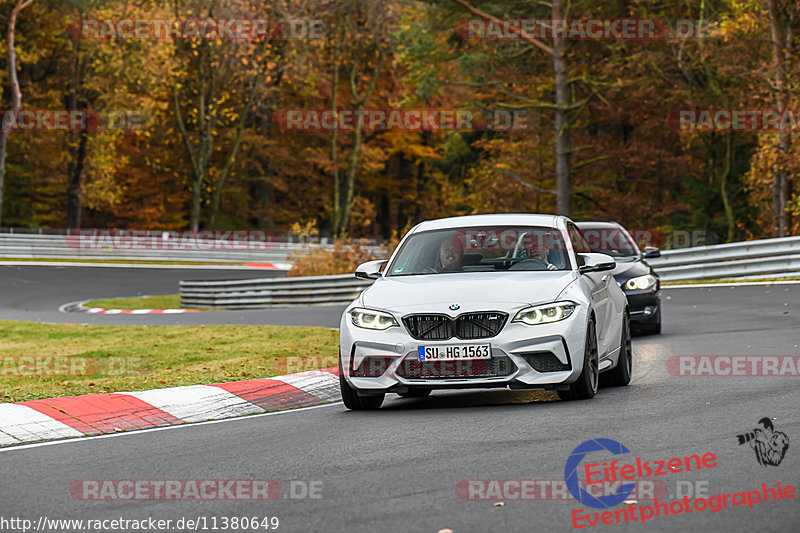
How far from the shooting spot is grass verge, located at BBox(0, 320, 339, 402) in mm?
11938

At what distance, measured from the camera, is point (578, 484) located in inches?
255

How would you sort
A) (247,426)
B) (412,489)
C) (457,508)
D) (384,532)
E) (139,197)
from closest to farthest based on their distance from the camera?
(384,532) → (457,508) → (412,489) → (247,426) → (139,197)

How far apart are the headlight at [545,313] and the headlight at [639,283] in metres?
6.56

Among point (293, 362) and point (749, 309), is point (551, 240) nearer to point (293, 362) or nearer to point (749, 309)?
point (293, 362)

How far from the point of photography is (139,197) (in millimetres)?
64375

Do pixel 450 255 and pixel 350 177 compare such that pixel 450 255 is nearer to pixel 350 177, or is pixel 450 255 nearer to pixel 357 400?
pixel 357 400

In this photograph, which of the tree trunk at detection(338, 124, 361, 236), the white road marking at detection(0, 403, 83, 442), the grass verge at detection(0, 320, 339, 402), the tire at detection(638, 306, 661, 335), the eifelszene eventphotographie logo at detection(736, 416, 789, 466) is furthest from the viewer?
the tree trunk at detection(338, 124, 361, 236)

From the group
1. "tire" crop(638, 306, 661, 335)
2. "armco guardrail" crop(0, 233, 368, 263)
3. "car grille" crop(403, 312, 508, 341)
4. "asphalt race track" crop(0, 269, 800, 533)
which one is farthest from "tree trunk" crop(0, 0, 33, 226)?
"car grille" crop(403, 312, 508, 341)

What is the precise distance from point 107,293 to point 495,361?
26356mm

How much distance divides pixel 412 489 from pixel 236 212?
64793 millimetres

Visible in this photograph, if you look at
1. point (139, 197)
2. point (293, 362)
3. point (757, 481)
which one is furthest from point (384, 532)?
point (139, 197)

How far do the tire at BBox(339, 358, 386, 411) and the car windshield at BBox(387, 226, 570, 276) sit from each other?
1.25 meters

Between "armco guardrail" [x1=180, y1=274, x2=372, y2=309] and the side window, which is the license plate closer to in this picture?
the side window

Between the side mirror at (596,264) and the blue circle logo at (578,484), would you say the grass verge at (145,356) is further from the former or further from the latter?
the blue circle logo at (578,484)
